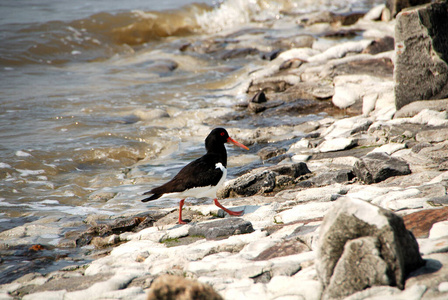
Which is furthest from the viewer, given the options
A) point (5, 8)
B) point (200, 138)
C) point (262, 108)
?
point (5, 8)

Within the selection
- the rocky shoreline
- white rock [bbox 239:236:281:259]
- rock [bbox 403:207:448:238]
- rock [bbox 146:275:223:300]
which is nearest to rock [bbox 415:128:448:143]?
the rocky shoreline

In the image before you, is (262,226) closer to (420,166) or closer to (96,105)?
(420,166)

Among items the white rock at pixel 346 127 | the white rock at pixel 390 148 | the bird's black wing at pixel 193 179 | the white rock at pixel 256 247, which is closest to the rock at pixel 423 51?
the white rock at pixel 346 127

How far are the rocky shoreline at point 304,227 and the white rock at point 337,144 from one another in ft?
0.09

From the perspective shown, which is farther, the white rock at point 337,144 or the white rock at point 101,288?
the white rock at point 337,144

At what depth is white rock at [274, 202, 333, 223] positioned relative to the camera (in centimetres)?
490

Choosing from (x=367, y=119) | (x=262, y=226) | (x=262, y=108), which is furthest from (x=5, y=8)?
(x=262, y=226)

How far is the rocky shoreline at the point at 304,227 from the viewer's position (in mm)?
3000

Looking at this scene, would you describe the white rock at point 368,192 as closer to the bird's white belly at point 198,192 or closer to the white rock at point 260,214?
the white rock at point 260,214

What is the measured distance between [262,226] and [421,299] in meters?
2.29

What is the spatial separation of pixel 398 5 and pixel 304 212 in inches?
604

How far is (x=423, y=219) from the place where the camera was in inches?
155

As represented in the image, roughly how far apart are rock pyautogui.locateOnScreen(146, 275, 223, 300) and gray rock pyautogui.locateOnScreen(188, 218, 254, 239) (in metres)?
2.12

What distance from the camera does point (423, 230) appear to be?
3766mm
